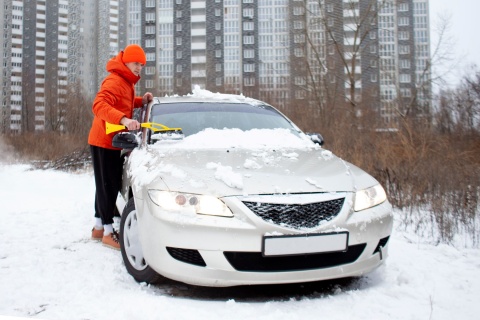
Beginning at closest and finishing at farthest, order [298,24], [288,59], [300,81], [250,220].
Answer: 1. [250,220]
2. [300,81]
3. [298,24]
4. [288,59]

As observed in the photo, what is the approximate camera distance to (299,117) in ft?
43.8

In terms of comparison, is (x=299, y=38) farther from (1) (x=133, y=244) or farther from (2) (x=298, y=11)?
(1) (x=133, y=244)

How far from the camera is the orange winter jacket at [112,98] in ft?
10.9

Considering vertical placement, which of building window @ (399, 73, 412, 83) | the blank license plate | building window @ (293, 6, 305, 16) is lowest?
the blank license plate

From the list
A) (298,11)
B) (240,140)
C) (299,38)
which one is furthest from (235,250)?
(298,11)

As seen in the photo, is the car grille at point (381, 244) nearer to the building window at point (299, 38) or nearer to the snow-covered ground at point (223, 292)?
the snow-covered ground at point (223, 292)

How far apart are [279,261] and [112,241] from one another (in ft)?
6.13

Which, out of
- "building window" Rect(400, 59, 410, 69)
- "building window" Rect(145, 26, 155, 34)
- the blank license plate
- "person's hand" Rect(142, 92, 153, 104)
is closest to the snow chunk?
the blank license plate

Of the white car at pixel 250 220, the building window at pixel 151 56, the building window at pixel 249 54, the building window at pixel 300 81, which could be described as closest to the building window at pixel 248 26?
the building window at pixel 249 54

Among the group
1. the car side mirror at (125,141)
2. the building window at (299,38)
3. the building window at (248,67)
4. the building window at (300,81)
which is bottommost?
the car side mirror at (125,141)

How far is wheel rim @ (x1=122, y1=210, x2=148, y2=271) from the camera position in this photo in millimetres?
2443

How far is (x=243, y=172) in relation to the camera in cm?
230

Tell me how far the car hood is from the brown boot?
2.91ft

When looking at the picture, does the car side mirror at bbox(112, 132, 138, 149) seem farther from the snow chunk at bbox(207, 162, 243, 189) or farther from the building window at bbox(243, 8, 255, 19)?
the building window at bbox(243, 8, 255, 19)
